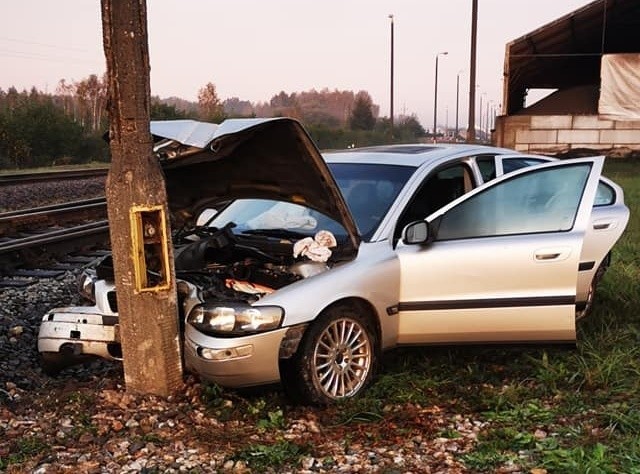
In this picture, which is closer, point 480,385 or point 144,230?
point 144,230

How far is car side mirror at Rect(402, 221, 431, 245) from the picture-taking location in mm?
4645

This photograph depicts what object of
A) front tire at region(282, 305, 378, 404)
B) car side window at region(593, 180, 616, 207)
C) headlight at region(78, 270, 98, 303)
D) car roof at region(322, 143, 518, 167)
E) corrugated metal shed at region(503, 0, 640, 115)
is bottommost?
front tire at region(282, 305, 378, 404)

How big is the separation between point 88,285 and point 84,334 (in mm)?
573

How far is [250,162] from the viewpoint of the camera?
483 centimetres

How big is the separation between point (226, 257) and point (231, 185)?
590mm

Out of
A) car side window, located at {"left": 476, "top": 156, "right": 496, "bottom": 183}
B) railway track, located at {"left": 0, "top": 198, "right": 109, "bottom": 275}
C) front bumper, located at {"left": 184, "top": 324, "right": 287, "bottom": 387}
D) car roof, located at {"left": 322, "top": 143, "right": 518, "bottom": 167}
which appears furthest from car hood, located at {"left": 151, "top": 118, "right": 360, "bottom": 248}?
railway track, located at {"left": 0, "top": 198, "right": 109, "bottom": 275}

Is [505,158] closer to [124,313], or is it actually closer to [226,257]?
[226,257]

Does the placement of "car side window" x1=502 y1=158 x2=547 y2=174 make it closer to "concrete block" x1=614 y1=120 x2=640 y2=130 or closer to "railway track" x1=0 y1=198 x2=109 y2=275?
"railway track" x1=0 y1=198 x2=109 y2=275

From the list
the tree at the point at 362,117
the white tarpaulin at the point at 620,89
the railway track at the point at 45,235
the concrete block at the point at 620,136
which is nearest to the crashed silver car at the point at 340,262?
the railway track at the point at 45,235

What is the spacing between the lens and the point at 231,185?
5.37m

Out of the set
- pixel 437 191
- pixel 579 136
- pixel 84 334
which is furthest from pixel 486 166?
pixel 579 136

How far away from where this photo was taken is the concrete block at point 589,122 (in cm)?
2383

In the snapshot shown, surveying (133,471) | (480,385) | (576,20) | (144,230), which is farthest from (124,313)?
(576,20)

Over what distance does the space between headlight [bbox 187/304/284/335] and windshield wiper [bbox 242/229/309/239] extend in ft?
3.74
